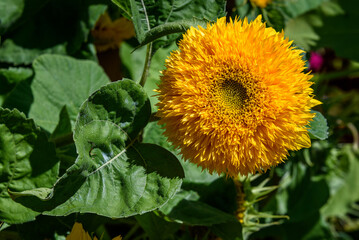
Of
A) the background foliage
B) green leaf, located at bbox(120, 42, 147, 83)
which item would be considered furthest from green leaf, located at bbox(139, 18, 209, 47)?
green leaf, located at bbox(120, 42, 147, 83)

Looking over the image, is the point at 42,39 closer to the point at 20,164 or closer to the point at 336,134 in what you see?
the point at 20,164

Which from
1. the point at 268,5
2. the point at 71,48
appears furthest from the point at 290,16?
the point at 71,48

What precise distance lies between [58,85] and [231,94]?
48 centimetres

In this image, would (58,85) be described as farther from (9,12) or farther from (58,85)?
(9,12)

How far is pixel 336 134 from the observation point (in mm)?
1288

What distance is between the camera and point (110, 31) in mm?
1097

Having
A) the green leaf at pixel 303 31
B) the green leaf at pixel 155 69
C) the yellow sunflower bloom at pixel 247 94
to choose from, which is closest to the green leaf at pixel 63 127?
the green leaf at pixel 155 69

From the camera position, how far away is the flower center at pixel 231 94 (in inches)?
24.9

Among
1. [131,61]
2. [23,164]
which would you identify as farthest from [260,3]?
[23,164]

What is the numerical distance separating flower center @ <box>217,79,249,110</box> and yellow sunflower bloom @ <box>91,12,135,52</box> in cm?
50

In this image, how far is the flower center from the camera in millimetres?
632

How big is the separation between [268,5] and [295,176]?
0.48 meters

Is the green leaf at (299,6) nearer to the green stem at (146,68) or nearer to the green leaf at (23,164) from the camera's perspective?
the green stem at (146,68)

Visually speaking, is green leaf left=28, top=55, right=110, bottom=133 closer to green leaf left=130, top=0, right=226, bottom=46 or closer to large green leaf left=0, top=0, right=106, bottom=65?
large green leaf left=0, top=0, right=106, bottom=65
